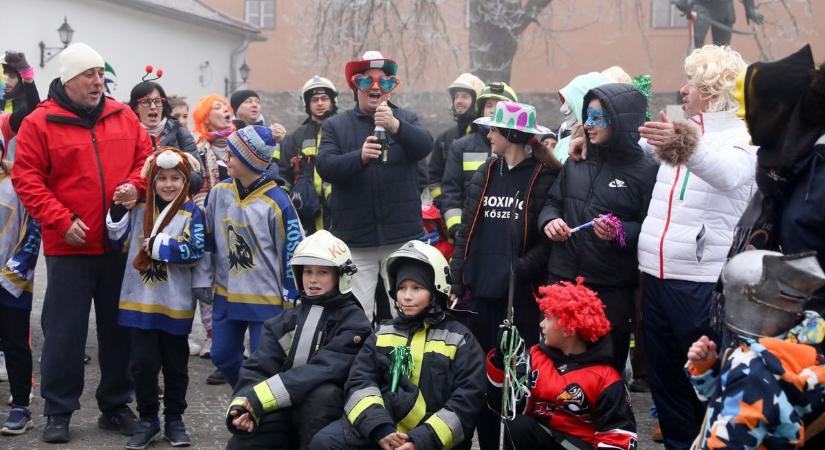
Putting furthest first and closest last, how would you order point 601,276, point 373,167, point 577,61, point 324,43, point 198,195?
point 577,61, point 324,43, point 198,195, point 373,167, point 601,276

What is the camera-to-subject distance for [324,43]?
25.4m

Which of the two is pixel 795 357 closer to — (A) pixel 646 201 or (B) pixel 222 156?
(A) pixel 646 201

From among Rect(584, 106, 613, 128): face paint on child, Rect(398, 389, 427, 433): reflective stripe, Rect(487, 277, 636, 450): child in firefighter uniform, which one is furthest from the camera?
Rect(584, 106, 613, 128): face paint on child

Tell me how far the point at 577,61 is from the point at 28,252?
30029mm

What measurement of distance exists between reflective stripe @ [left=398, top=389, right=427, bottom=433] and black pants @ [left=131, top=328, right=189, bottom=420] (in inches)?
70.4

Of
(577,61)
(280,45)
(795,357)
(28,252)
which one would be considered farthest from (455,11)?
(795,357)

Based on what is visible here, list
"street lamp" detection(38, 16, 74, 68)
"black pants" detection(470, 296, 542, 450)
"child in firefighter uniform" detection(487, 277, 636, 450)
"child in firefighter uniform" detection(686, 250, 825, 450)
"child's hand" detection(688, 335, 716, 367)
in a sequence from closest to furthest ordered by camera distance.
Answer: "child in firefighter uniform" detection(686, 250, 825, 450) < "child's hand" detection(688, 335, 716, 367) < "child in firefighter uniform" detection(487, 277, 636, 450) < "black pants" detection(470, 296, 542, 450) < "street lamp" detection(38, 16, 74, 68)

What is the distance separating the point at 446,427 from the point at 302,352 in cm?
92

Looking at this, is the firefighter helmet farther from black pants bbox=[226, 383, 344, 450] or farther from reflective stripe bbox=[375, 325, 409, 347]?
black pants bbox=[226, 383, 344, 450]

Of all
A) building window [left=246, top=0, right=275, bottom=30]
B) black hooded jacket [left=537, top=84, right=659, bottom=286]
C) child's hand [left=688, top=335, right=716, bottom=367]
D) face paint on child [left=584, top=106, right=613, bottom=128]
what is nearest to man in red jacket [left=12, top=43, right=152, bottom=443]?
black hooded jacket [left=537, top=84, right=659, bottom=286]

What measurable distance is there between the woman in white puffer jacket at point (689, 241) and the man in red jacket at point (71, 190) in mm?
3037

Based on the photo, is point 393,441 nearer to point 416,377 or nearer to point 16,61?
point 416,377

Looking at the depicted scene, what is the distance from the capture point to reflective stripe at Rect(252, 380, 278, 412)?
17.3 feet

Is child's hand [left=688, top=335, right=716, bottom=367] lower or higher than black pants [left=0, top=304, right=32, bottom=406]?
higher
